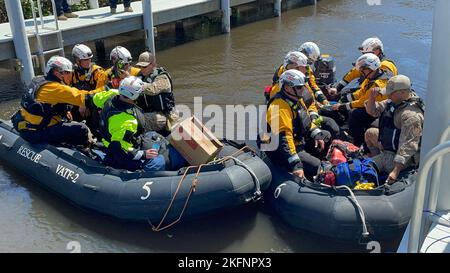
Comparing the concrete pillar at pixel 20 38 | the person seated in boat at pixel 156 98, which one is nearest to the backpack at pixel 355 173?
the person seated in boat at pixel 156 98

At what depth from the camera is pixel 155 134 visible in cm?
541

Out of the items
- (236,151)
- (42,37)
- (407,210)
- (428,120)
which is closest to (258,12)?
(42,37)

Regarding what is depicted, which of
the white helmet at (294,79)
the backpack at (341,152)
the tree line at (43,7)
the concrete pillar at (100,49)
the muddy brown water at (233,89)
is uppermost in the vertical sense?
the white helmet at (294,79)

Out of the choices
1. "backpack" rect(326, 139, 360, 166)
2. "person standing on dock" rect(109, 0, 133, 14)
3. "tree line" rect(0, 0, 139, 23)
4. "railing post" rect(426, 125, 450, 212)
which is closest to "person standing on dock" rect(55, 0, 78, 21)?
"person standing on dock" rect(109, 0, 133, 14)

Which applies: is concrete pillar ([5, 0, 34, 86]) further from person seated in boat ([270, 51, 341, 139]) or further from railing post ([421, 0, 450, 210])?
railing post ([421, 0, 450, 210])

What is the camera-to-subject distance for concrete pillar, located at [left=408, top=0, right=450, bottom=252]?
7.79ft

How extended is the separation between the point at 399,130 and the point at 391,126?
0.09 metres

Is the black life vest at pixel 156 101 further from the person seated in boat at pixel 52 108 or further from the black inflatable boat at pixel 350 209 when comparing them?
the black inflatable boat at pixel 350 209

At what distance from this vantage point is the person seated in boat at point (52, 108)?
211 inches

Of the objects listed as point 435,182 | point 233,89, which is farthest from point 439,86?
point 233,89

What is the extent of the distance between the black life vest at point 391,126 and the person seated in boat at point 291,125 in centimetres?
68

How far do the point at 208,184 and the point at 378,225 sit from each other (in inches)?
60.1

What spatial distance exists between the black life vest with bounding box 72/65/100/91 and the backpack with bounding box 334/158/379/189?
130 inches
